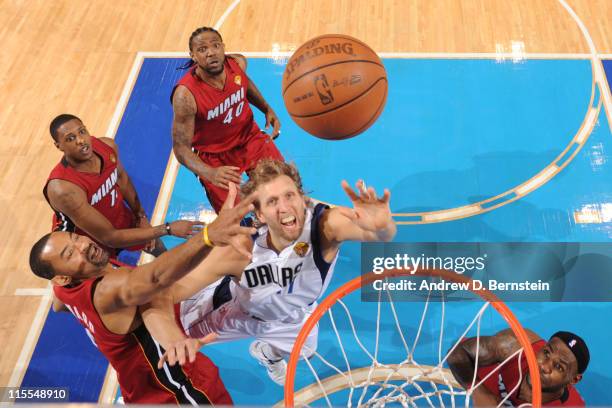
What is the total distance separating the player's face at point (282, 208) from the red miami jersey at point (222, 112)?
1122mm

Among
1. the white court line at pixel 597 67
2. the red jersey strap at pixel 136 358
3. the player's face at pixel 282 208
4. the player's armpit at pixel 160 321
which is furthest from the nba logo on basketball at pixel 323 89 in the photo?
the white court line at pixel 597 67

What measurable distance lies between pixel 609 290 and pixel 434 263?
124cm

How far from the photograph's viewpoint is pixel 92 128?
6094 millimetres

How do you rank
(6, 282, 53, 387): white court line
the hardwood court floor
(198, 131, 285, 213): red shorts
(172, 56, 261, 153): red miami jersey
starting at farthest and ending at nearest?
the hardwood court floor, (198, 131, 285, 213): red shorts, (172, 56, 261, 153): red miami jersey, (6, 282, 53, 387): white court line

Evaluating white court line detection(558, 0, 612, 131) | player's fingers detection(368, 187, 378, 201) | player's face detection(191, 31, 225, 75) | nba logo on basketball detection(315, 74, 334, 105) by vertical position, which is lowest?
player's fingers detection(368, 187, 378, 201)

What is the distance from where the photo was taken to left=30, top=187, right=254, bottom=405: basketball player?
328 cm

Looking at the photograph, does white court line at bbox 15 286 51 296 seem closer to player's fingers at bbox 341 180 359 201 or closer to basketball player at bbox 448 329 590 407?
player's fingers at bbox 341 180 359 201

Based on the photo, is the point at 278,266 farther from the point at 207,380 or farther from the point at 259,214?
the point at 207,380

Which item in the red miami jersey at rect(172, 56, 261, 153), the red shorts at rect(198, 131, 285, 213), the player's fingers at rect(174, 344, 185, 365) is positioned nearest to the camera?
the player's fingers at rect(174, 344, 185, 365)

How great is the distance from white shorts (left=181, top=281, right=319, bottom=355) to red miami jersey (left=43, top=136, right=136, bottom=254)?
2.72 feet

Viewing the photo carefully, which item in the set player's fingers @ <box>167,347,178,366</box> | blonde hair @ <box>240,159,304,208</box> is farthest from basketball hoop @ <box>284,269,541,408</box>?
blonde hair @ <box>240,159,304,208</box>

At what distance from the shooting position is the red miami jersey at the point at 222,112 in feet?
15.1

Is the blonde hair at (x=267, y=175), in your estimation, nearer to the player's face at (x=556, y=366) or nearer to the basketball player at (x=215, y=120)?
the basketball player at (x=215, y=120)

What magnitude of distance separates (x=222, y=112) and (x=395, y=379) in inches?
86.8
